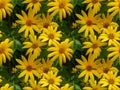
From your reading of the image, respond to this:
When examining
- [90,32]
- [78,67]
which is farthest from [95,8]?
[78,67]

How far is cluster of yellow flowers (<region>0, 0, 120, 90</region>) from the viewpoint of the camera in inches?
85.8

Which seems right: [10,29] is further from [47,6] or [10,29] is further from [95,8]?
[95,8]

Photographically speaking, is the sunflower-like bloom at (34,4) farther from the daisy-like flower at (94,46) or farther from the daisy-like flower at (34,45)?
the daisy-like flower at (94,46)

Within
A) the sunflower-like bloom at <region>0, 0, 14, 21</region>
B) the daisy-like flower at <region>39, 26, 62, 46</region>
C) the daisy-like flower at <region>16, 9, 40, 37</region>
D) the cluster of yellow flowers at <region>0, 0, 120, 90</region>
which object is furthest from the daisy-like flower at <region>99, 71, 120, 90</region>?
the sunflower-like bloom at <region>0, 0, 14, 21</region>

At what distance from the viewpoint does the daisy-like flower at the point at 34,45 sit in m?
2.20

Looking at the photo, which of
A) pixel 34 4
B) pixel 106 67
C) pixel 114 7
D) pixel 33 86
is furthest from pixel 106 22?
pixel 33 86

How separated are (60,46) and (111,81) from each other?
244mm

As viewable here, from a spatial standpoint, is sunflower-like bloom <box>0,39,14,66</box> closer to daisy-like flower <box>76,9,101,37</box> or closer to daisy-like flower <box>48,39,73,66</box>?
daisy-like flower <box>48,39,73,66</box>

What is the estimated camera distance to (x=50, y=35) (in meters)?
2.21

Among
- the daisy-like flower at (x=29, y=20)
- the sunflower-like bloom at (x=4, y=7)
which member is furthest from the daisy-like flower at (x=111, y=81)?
the sunflower-like bloom at (x=4, y=7)

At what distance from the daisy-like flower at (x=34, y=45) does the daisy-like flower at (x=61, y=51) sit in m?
0.05

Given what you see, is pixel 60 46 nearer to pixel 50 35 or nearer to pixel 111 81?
pixel 50 35

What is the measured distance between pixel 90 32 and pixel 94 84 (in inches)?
8.5

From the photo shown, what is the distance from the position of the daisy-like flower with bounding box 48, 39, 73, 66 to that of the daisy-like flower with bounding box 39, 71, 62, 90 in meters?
0.06
